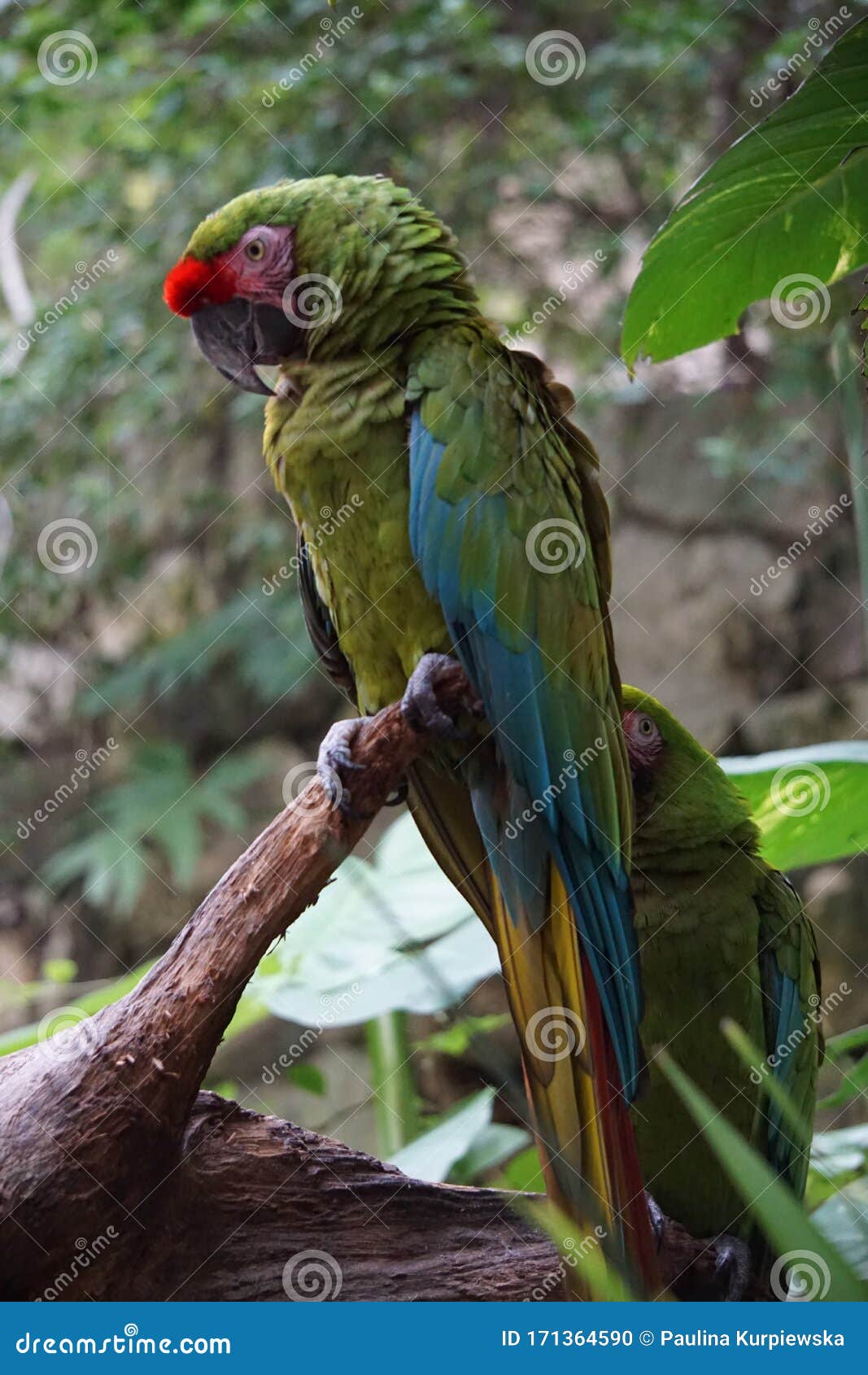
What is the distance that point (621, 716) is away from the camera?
1.11 meters

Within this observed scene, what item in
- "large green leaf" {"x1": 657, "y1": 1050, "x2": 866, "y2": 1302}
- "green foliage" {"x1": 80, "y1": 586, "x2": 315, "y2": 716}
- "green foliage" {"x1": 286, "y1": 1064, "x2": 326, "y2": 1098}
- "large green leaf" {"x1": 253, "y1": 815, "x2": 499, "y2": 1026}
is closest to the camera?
"large green leaf" {"x1": 657, "y1": 1050, "x2": 866, "y2": 1302}

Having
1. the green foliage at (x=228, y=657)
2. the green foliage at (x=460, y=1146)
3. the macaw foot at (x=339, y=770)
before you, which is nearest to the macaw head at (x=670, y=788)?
the macaw foot at (x=339, y=770)

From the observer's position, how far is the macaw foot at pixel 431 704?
3.21 ft

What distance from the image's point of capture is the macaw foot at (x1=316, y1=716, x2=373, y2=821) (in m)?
0.93

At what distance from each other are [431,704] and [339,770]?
10 centimetres

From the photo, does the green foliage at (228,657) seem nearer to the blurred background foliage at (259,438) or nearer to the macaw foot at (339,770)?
the blurred background foliage at (259,438)

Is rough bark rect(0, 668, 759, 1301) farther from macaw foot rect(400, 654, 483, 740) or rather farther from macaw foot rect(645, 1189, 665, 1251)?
macaw foot rect(645, 1189, 665, 1251)

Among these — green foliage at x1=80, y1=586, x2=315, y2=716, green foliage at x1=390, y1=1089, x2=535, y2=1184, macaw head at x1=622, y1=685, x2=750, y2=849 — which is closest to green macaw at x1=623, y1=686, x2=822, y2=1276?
macaw head at x1=622, y1=685, x2=750, y2=849

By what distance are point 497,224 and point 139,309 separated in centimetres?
86

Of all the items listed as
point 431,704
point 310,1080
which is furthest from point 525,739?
point 310,1080

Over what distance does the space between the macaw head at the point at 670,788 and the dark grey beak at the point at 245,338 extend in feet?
1.55

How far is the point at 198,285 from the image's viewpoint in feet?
3.60

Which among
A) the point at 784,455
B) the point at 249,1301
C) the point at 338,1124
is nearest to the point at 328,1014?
the point at 249,1301

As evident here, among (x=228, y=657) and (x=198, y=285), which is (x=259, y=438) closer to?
(x=228, y=657)
